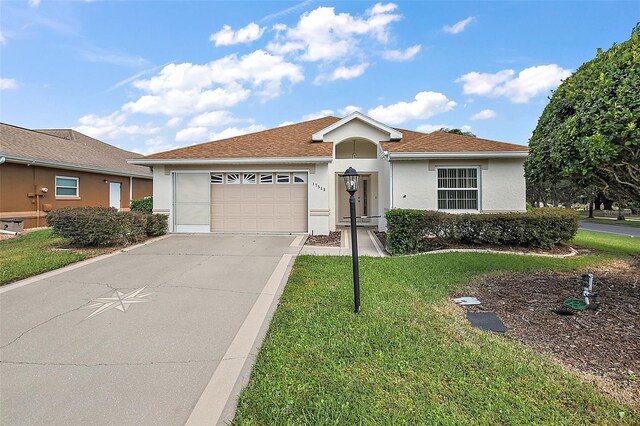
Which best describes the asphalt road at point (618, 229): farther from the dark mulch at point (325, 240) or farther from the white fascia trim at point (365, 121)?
the dark mulch at point (325, 240)

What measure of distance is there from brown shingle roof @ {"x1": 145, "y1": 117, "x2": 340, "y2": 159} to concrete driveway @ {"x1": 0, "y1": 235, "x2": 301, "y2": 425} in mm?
5945

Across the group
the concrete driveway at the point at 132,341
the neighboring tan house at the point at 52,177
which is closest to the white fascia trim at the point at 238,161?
the concrete driveway at the point at 132,341

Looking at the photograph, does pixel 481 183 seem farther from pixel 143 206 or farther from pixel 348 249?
pixel 143 206

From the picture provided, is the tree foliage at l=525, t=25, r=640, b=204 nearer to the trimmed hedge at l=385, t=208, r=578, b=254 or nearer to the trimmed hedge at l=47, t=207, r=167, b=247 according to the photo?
the trimmed hedge at l=385, t=208, r=578, b=254

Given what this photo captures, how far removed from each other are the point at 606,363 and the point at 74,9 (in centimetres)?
1525

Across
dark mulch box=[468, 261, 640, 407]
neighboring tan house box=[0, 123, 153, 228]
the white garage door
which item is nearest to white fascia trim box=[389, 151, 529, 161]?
the white garage door

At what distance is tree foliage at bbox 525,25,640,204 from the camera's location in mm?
3529

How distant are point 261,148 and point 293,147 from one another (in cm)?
138

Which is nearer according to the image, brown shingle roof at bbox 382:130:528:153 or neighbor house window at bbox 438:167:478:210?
brown shingle roof at bbox 382:130:528:153

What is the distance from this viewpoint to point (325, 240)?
1088 cm

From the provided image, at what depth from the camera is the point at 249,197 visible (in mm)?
12242

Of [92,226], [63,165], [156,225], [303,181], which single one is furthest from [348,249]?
[63,165]

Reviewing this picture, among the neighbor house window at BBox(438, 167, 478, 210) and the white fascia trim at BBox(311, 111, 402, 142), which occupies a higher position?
the white fascia trim at BBox(311, 111, 402, 142)

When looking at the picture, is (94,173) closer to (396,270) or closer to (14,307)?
(14,307)
